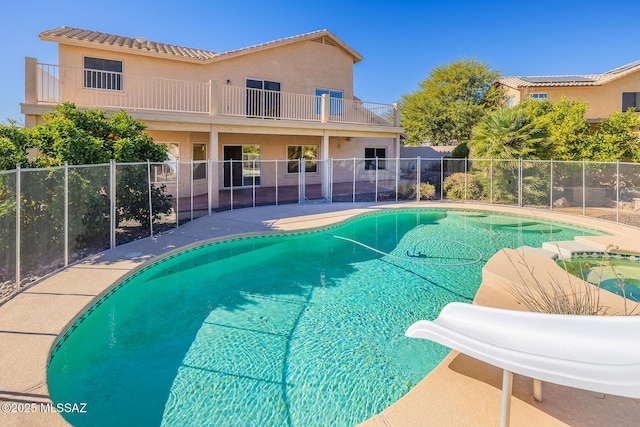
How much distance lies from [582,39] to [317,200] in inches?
960

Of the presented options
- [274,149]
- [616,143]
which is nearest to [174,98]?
[274,149]

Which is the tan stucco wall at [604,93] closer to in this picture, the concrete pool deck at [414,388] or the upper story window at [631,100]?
the upper story window at [631,100]

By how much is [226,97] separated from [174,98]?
6.99 feet

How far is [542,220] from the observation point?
45.5ft

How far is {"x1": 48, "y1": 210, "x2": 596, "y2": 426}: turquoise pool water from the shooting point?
12.9ft

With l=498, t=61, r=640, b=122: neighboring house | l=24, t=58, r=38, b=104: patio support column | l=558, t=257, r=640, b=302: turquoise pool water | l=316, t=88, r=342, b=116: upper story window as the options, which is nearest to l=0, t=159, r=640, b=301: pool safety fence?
l=316, t=88, r=342, b=116: upper story window

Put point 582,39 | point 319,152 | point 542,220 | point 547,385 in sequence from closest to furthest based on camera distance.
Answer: point 547,385 → point 542,220 → point 319,152 → point 582,39

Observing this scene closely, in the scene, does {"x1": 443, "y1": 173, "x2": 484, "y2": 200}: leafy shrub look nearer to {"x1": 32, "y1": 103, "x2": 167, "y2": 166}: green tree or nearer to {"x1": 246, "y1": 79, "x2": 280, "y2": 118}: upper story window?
{"x1": 246, "y1": 79, "x2": 280, "y2": 118}: upper story window

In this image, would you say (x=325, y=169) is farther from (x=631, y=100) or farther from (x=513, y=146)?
(x=631, y=100)

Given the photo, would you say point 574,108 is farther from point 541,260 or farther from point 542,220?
point 541,260

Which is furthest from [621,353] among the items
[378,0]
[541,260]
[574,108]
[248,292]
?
[378,0]

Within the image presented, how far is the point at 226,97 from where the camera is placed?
1600 cm

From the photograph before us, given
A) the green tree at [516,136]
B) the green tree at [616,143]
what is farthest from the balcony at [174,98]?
the green tree at [616,143]

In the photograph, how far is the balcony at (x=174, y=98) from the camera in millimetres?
11984
